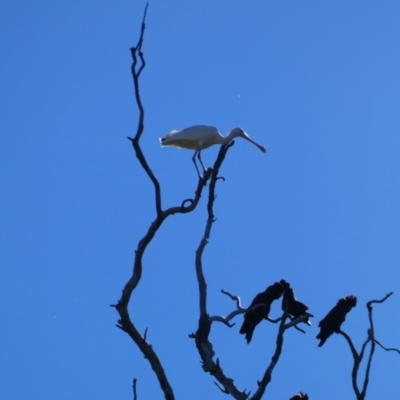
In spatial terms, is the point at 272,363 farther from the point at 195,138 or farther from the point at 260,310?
the point at 195,138

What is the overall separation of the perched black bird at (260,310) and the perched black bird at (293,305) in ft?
0.19

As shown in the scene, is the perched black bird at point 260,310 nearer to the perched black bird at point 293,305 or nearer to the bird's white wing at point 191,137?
the perched black bird at point 293,305

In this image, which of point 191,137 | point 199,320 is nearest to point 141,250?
point 199,320

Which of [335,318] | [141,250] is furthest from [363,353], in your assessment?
[141,250]

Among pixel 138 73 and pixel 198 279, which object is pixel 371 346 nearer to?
pixel 198 279

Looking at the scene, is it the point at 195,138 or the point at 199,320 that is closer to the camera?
the point at 199,320

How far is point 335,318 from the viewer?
10.0 m

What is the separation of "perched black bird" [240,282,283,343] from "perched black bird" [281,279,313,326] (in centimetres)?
6

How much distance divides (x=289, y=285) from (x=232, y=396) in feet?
4.68

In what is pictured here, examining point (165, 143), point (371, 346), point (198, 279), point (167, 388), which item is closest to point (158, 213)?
point (198, 279)

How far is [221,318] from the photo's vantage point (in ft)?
34.1

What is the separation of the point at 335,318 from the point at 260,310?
87 cm

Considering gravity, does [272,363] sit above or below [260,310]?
below

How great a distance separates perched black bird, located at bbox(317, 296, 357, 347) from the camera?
395 inches
